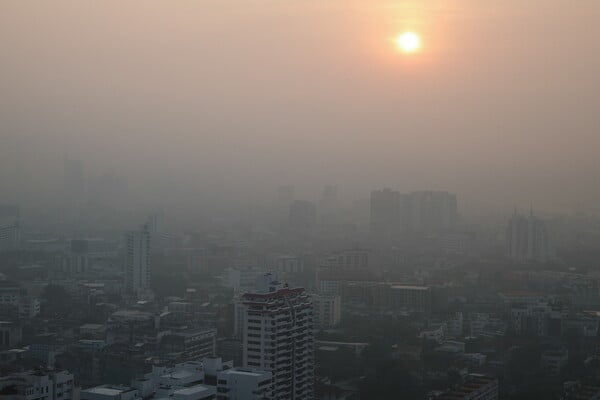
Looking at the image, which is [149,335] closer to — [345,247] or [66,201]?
[66,201]

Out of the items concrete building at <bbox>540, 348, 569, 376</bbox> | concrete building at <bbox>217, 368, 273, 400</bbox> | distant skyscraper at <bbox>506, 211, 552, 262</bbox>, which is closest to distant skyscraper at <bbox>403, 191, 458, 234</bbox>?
distant skyscraper at <bbox>506, 211, 552, 262</bbox>

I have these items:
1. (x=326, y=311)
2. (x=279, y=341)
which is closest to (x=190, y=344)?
(x=279, y=341)

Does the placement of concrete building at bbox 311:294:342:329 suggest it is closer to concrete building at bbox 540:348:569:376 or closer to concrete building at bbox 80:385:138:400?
concrete building at bbox 540:348:569:376

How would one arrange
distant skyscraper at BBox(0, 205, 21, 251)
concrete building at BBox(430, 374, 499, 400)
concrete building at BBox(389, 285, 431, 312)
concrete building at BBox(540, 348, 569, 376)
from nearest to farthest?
concrete building at BBox(430, 374, 499, 400) < concrete building at BBox(540, 348, 569, 376) < distant skyscraper at BBox(0, 205, 21, 251) < concrete building at BBox(389, 285, 431, 312)

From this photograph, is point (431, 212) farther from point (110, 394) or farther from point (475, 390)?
point (110, 394)

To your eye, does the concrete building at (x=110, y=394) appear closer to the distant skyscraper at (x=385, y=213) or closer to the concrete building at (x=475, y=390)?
the concrete building at (x=475, y=390)

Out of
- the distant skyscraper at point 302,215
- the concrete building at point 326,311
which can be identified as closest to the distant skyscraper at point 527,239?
the concrete building at point 326,311
